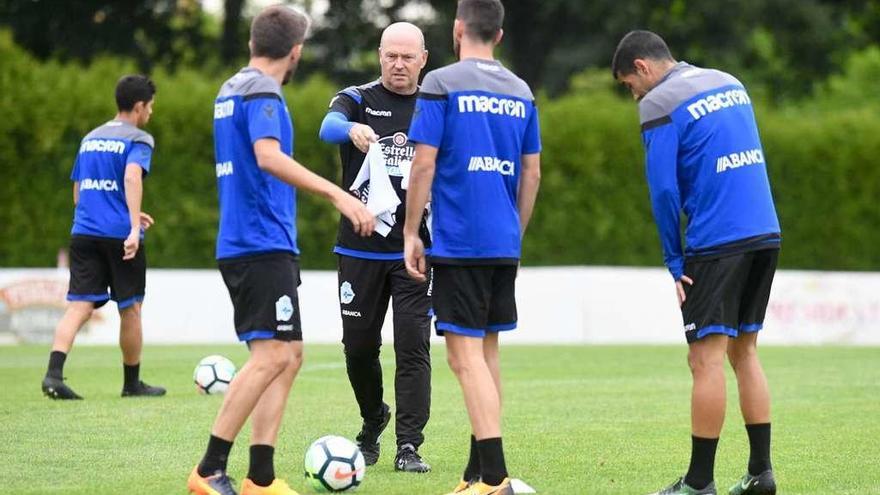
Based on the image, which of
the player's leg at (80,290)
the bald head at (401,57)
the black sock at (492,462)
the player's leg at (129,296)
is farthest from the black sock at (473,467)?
the player's leg at (80,290)

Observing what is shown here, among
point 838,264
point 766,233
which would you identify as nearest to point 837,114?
point 838,264

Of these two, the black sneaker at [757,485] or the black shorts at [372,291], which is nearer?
the black sneaker at [757,485]

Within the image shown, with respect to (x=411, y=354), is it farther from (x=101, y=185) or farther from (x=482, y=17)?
(x=101, y=185)

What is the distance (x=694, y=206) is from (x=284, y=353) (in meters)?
2.04

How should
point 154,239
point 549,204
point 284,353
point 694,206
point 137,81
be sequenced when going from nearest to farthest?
1. point 284,353
2. point 694,206
3. point 137,81
4. point 154,239
5. point 549,204

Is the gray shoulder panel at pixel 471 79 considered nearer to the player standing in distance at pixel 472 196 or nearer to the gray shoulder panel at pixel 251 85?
the player standing in distance at pixel 472 196

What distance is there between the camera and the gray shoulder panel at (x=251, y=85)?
6125mm

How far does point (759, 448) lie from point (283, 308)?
7.86ft

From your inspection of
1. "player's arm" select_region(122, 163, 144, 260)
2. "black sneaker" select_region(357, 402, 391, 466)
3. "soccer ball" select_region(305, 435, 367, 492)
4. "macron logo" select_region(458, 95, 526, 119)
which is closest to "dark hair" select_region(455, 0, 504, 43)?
"macron logo" select_region(458, 95, 526, 119)

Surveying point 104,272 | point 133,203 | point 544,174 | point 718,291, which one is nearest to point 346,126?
point 718,291

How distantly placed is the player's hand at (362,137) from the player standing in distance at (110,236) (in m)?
4.08

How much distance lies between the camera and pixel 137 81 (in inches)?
437

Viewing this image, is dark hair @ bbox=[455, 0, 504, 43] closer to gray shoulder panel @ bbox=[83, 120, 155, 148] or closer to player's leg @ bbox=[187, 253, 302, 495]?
player's leg @ bbox=[187, 253, 302, 495]

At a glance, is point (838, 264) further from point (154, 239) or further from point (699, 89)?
point (699, 89)
